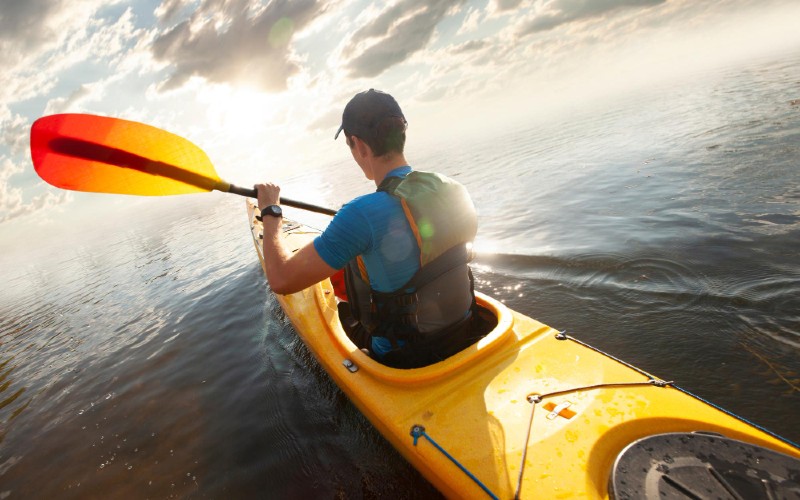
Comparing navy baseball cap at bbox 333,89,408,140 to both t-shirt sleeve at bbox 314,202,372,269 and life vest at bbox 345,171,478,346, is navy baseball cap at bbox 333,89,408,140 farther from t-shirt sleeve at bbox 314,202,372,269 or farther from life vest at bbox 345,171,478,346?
t-shirt sleeve at bbox 314,202,372,269

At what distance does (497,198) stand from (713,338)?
990cm

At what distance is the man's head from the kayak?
1707 millimetres

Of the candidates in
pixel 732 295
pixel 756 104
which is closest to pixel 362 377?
pixel 732 295

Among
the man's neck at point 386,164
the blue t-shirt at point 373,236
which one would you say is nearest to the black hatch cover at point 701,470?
the blue t-shirt at point 373,236

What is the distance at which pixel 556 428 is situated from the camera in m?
1.98

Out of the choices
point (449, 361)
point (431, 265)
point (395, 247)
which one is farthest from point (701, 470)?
point (395, 247)

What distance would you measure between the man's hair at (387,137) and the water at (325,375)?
280 cm

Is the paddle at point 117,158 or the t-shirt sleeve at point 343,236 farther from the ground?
the paddle at point 117,158

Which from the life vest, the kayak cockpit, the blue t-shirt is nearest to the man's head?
the life vest

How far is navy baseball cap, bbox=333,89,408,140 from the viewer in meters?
2.40

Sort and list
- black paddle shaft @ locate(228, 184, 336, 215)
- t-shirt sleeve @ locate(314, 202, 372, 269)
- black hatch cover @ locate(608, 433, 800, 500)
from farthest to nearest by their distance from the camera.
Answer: black paddle shaft @ locate(228, 184, 336, 215) → t-shirt sleeve @ locate(314, 202, 372, 269) → black hatch cover @ locate(608, 433, 800, 500)

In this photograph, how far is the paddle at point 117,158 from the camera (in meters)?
3.56

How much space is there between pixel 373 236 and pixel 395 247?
174mm

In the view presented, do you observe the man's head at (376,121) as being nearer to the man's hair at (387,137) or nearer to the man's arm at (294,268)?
the man's hair at (387,137)
